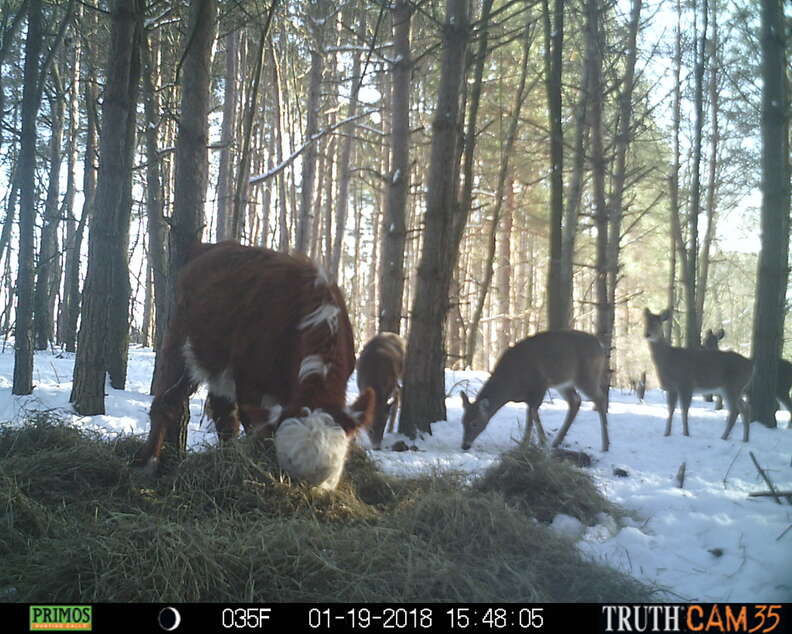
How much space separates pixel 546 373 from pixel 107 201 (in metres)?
5.99

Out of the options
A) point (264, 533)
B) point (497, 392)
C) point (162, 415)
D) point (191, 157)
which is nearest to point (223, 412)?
point (162, 415)

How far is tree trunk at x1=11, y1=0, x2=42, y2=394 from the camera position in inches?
295

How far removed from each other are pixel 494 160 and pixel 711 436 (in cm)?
1422

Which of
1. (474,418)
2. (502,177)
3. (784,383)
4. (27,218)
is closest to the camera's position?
(474,418)

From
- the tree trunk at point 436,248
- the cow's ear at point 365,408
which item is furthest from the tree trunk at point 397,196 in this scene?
the cow's ear at point 365,408

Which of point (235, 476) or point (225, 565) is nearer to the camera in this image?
point (225, 565)

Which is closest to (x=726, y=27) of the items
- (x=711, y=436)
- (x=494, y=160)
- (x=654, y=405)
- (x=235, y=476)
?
(x=711, y=436)

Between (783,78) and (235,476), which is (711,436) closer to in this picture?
(783,78)

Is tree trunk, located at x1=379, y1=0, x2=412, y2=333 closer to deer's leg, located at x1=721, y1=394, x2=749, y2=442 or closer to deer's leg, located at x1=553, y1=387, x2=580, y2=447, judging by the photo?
deer's leg, located at x1=553, y1=387, x2=580, y2=447

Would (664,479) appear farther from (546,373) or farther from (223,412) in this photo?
A: (223,412)

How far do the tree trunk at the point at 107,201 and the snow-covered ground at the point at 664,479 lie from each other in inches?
18.0

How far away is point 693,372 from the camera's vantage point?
9797 mm

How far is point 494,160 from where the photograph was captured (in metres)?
20.7

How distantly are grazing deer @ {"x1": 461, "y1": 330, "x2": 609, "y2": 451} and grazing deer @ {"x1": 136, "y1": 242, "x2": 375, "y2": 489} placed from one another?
4035mm
